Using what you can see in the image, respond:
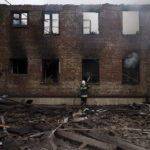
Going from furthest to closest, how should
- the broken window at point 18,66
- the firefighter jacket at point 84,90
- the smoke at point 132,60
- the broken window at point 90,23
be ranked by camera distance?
the broken window at point 18,66 < the broken window at point 90,23 < the smoke at point 132,60 < the firefighter jacket at point 84,90

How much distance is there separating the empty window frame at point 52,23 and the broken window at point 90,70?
3.04m

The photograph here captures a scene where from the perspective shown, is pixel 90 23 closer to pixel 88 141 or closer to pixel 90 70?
pixel 90 70

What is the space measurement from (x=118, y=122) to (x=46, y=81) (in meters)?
6.28

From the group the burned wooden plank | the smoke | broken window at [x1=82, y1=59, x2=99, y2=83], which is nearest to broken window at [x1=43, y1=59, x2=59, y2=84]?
broken window at [x1=82, y1=59, x2=99, y2=83]

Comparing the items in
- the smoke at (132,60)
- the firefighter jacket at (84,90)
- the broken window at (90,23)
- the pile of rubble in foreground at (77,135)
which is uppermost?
the broken window at (90,23)

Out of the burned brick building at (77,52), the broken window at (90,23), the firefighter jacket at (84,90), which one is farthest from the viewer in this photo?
the broken window at (90,23)

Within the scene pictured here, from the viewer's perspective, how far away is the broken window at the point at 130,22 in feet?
39.5

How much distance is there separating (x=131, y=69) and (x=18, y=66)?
8.10 metres

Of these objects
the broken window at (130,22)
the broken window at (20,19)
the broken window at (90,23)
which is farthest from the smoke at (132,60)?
the broken window at (20,19)

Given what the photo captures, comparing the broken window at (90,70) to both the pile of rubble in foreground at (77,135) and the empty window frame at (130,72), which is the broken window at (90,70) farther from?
the pile of rubble in foreground at (77,135)

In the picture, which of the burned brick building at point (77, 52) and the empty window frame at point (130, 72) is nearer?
the burned brick building at point (77, 52)

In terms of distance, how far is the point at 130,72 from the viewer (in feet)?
39.5

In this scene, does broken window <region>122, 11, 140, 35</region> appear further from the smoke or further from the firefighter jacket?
the firefighter jacket

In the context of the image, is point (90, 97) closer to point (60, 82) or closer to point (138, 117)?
point (60, 82)
